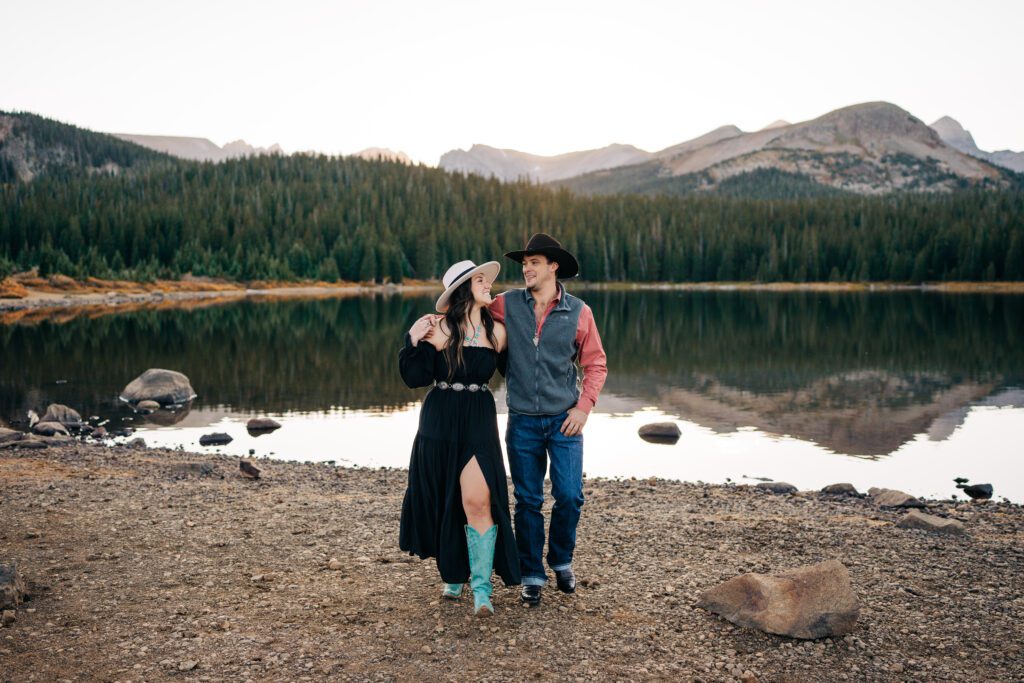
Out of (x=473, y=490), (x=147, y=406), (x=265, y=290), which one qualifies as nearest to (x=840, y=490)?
(x=473, y=490)

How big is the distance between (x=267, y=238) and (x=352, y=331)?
93.6 meters

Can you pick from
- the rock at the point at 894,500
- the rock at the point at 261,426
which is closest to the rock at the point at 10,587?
the rock at the point at 894,500

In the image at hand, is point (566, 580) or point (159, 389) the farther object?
point (159, 389)

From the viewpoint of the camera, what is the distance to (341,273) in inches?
5261

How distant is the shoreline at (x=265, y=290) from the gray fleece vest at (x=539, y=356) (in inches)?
3115

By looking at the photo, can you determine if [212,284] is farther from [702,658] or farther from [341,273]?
[702,658]

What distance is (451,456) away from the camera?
7.03 m

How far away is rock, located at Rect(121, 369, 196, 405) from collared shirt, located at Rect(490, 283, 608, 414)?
21483mm

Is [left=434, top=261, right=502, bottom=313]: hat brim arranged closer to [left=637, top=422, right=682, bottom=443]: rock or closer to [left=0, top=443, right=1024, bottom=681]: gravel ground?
[left=0, top=443, right=1024, bottom=681]: gravel ground

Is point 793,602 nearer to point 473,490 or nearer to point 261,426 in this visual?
point 473,490

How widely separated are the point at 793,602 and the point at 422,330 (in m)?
3.81

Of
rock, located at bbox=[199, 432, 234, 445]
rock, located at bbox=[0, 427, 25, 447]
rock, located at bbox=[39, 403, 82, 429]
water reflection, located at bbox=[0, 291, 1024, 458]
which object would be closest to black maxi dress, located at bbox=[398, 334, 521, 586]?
rock, located at bbox=[0, 427, 25, 447]

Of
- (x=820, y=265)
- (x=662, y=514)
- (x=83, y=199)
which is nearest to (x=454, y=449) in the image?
(x=662, y=514)

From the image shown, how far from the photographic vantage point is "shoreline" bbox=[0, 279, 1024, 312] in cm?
8762
